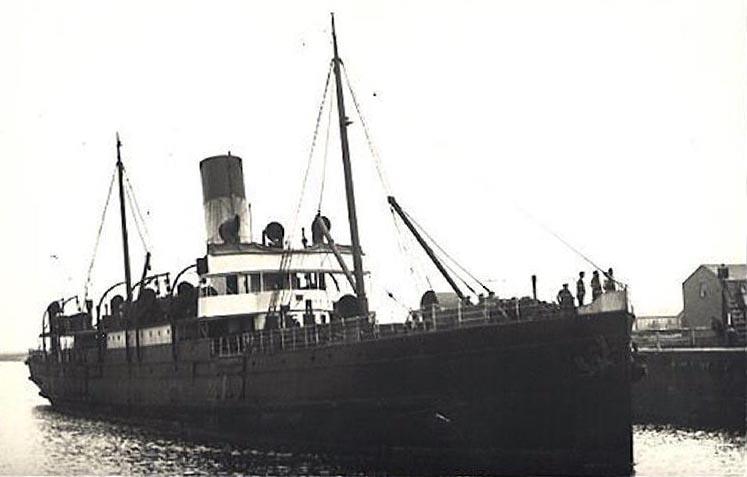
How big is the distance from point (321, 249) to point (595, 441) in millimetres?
14877

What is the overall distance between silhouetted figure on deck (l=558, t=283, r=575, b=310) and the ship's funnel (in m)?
17.2

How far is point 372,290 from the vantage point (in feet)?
116

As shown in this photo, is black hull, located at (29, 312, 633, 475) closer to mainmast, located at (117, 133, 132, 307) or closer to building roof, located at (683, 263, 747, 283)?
mainmast, located at (117, 133, 132, 307)

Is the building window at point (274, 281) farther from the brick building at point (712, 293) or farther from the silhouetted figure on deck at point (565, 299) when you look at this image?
the brick building at point (712, 293)

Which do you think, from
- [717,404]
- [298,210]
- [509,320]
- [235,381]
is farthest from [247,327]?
[717,404]

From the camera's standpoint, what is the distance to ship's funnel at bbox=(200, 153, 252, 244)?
37781 millimetres

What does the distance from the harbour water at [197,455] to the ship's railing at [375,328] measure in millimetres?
3338

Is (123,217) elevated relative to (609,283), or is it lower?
elevated

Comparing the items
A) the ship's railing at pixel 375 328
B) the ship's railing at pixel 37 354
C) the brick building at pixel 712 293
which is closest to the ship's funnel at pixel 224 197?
the ship's railing at pixel 375 328

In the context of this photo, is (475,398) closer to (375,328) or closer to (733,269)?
(375,328)

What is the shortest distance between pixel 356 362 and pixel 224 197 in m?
14.3

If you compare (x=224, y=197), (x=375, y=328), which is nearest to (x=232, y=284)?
(x=224, y=197)

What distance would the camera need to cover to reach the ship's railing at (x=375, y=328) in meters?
23.8

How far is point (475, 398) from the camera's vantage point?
2350 centimetres
